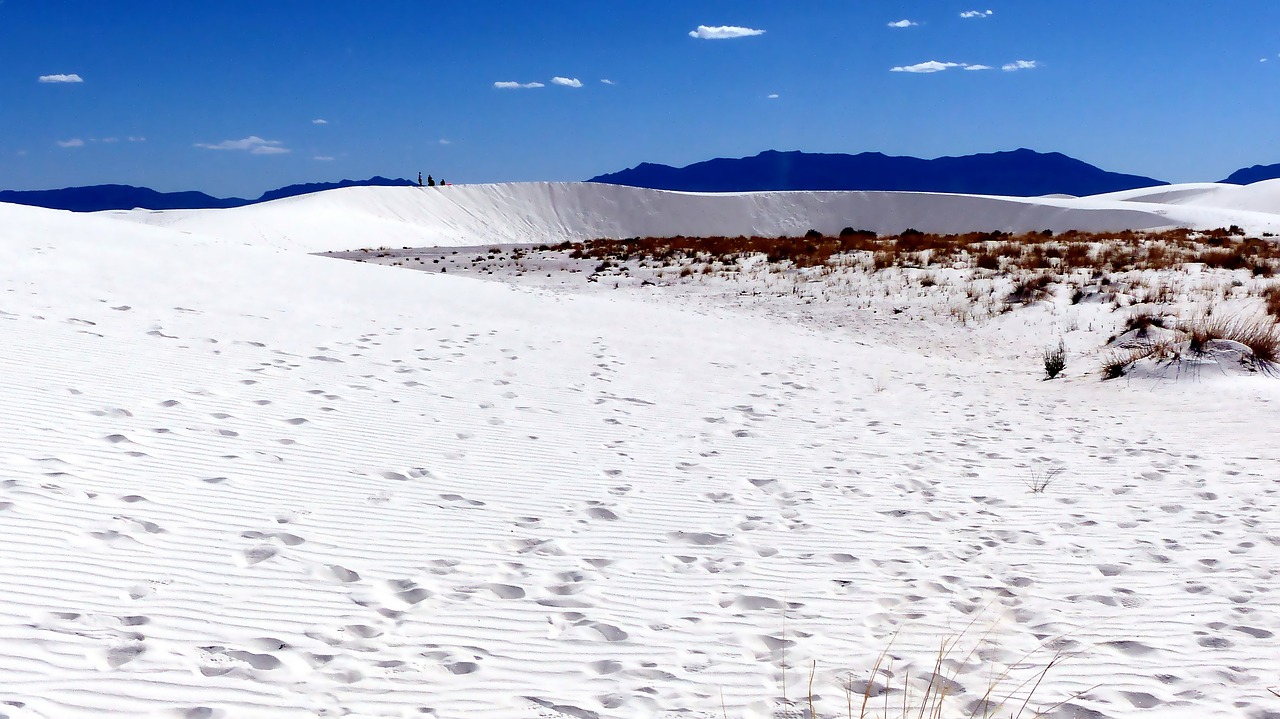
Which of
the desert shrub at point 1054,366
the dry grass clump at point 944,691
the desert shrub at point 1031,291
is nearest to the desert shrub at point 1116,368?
the desert shrub at point 1054,366

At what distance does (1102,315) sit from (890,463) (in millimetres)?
11032

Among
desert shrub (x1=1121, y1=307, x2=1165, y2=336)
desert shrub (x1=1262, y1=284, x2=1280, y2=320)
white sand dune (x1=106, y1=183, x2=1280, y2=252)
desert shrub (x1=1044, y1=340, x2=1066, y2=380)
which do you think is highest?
white sand dune (x1=106, y1=183, x2=1280, y2=252)

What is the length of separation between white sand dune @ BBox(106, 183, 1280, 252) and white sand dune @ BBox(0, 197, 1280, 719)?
52.0 m

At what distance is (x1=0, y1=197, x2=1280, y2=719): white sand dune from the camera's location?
130 inches

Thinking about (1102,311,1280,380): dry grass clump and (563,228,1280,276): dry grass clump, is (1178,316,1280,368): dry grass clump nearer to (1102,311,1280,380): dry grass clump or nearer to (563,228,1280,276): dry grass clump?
(1102,311,1280,380): dry grass clump

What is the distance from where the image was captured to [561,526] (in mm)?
5000

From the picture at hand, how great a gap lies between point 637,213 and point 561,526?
72603 mm

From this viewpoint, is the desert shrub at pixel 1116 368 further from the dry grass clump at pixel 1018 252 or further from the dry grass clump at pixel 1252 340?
the dry grass clump at pixel 1018 252

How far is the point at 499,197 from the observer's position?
77.0m

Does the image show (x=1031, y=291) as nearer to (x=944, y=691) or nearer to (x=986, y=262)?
(x=986, y=262)

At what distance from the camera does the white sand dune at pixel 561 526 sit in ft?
10.8

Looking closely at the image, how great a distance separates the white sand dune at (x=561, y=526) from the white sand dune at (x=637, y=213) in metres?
52.0

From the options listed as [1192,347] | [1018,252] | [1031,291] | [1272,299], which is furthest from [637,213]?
[1192,347]

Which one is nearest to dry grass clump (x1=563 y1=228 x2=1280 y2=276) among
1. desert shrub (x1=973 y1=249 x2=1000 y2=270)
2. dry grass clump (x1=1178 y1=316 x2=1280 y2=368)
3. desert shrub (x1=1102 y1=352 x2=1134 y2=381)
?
desert shrub (x1=973 y1=249 x2=1000 y2=270)
